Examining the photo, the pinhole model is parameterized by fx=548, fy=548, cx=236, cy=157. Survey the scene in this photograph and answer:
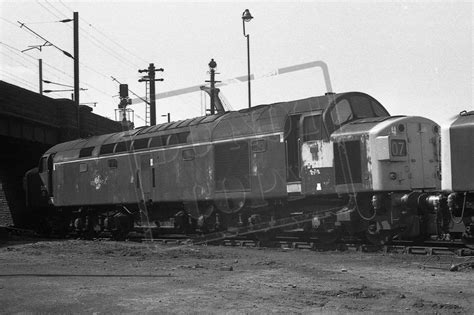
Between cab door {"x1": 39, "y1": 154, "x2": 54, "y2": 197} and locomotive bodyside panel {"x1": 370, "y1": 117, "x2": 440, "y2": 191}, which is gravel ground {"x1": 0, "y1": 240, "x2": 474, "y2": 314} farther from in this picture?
cab door {"x1": 39, "y1": 154, "x2": 54, "y2": 197}

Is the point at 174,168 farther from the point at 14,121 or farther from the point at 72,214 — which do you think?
the point at 14,121

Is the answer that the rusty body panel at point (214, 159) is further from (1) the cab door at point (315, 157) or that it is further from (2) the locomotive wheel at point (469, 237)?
(2) the locomotive wheel at point (469, 237)

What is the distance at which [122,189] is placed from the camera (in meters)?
19.6

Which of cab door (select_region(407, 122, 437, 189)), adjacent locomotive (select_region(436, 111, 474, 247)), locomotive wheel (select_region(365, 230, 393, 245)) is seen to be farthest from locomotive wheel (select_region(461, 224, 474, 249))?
cab door (select_region(407, 122, 437, 189))

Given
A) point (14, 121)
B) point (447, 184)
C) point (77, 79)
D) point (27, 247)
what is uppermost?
point (77, 79)

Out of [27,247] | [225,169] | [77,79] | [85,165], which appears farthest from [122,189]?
[77,79]

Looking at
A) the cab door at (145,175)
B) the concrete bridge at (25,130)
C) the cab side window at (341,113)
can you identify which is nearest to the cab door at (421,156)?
the cab side window at (341,113)

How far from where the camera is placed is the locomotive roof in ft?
46.6

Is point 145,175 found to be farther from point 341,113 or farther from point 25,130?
point 25,130

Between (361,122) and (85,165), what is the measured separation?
12136mm

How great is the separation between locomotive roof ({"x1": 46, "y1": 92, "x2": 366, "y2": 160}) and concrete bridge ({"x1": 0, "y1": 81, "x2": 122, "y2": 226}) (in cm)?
1101

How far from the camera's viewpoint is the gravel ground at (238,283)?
6872 millimetres

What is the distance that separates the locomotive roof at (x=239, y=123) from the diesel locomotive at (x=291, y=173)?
0.04 m

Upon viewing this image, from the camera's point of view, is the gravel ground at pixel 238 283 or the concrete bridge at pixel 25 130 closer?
the gravel ground at pixel 238 283
